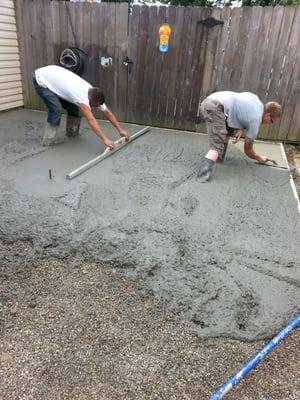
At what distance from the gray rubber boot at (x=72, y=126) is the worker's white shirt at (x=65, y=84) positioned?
405 mm

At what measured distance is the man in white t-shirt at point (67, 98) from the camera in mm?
3365

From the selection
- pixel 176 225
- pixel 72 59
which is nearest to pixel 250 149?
pixel 176 225

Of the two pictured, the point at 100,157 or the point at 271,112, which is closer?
the point at 271,112

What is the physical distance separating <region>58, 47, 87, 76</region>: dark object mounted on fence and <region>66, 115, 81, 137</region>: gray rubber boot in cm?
109

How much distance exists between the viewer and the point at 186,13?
14.2 ft

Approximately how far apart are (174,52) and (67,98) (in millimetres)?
1786

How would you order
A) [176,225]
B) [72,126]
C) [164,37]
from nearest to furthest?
[176,225], [72,126], [164,37]

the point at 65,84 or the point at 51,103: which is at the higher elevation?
the point at 65,84

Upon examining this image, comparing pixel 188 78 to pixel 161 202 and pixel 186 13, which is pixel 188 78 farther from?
pixel 161 202

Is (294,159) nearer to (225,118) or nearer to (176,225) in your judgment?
(225,118)

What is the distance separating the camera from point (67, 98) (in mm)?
3684

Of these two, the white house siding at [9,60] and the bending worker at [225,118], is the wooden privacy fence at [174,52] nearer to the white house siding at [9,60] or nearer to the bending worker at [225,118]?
the white house siding at [9,60]

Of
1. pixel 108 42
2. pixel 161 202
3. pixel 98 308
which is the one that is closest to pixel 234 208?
pixel 161 202

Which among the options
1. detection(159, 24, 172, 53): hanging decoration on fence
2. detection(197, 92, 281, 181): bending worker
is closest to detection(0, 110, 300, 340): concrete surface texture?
detection(197, 92, 281, 181): bending worker
